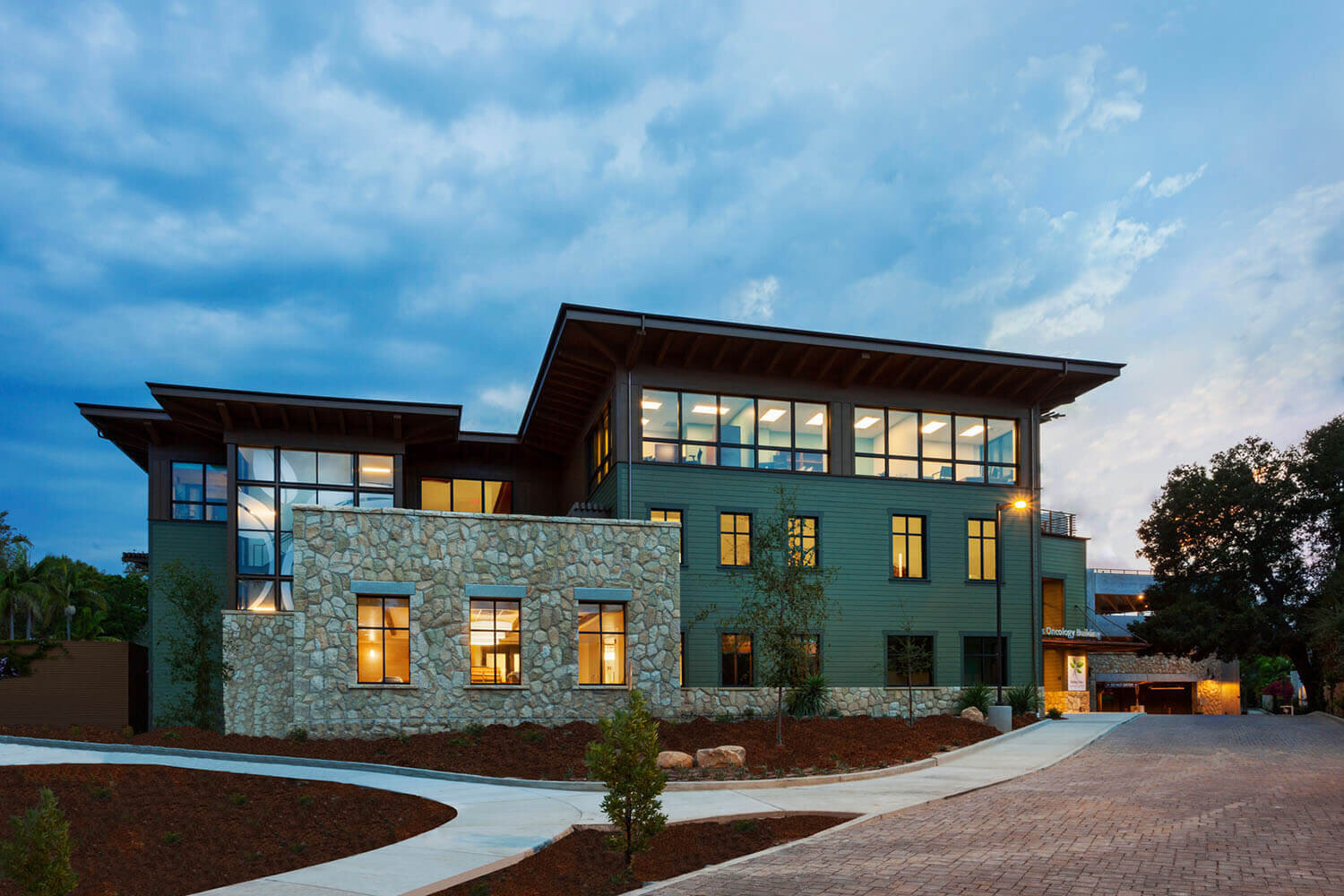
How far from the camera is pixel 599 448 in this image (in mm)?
30094

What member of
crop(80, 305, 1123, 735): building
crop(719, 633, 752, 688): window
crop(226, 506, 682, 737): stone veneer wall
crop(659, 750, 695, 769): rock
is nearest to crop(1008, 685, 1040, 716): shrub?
crop(80, 305, 1123, 735): building

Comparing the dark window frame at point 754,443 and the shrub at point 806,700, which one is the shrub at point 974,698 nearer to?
the shrub at point 806,700

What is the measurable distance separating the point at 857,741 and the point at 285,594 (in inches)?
698

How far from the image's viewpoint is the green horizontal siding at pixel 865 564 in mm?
26719

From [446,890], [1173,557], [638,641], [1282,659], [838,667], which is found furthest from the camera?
[1282,659]

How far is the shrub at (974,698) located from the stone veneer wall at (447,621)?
9.48 meters

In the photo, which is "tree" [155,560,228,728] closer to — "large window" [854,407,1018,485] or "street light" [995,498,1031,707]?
"large window" [854,407,1018,485]

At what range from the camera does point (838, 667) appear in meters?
27.6

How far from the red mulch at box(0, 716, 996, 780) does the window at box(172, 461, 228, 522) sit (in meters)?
10.6

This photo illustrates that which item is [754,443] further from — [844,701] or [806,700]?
[844,701]

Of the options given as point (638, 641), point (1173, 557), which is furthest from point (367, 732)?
point (1173, 557)

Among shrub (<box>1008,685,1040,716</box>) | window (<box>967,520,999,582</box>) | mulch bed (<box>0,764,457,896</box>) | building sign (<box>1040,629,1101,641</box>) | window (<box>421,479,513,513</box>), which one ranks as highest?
window (<box>421,479,513,513</box>)

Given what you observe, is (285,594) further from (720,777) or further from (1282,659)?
(1282,659)

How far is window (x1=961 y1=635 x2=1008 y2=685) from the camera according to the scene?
29.0m
